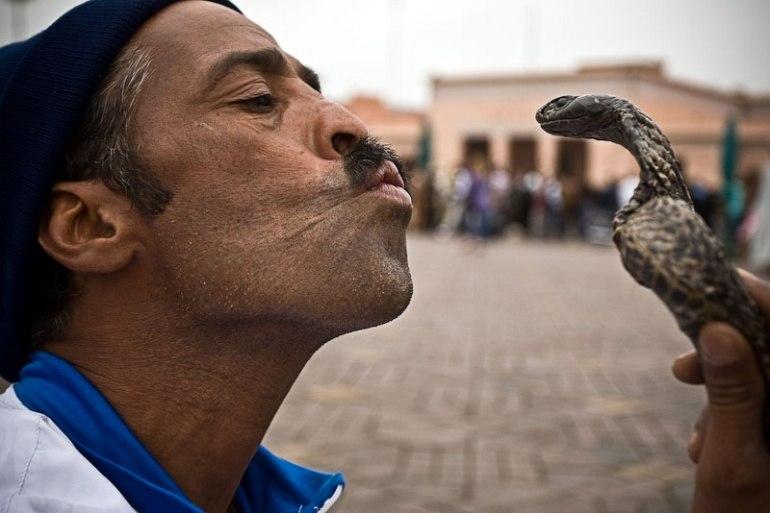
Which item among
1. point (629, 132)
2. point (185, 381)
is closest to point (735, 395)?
point (629, 132)

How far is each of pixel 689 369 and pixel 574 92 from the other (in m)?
30.2

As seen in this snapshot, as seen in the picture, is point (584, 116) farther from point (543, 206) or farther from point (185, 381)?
point (543, 206)

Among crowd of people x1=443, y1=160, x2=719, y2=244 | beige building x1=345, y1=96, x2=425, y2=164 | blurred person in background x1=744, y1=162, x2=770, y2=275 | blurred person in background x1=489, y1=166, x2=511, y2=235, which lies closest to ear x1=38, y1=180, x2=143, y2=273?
blurred person in background x1=744, y1=162, x2=770, y2=275

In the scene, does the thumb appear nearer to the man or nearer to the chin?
the man

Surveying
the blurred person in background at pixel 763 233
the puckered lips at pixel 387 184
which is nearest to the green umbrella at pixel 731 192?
the blurred person in background at pixel 763 233

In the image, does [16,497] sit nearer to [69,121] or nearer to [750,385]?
[69,121]

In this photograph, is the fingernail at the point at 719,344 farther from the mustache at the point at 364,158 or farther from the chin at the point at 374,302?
the mustache at the point at 364,158

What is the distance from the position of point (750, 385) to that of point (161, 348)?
35.7 inches

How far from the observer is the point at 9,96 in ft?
4.55

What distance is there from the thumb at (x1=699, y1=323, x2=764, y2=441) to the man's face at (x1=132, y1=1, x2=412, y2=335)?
52 centimetres

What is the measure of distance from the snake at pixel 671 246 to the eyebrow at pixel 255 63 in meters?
0.59

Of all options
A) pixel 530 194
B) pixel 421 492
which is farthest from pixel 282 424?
pixel 530 194

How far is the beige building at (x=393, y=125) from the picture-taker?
31203 millimetres

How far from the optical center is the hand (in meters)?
0.96
